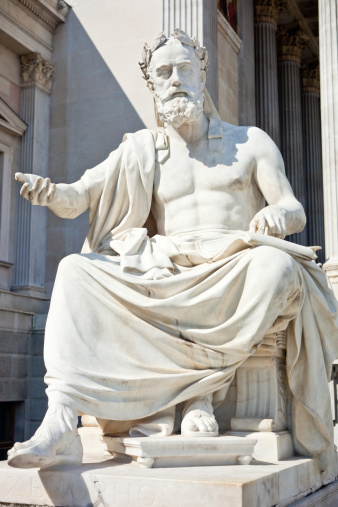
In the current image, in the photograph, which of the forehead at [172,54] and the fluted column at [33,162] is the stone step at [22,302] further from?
the forehead at [172,54]

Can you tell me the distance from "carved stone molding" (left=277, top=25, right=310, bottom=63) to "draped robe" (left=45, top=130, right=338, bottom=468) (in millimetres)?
17674

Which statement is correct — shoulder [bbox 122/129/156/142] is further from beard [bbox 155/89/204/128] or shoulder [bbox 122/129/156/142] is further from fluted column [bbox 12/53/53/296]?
fluted column [bbox 12/53/53/296]

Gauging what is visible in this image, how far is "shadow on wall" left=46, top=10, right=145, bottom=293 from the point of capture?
12.9 meters

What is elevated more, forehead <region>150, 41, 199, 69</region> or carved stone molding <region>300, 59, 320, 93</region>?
carved stone molding <region>300, 59, 320, 93</region>

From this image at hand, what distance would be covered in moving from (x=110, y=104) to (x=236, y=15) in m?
4.48

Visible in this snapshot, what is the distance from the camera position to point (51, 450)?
10.3 ft

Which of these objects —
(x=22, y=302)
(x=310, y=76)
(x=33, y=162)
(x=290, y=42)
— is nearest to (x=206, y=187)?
(x=22, y=302)

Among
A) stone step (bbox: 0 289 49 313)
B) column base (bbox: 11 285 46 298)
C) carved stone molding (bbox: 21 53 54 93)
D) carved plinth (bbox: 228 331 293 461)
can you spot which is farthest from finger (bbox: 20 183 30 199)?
carved stone molding (bbox: 21 53 54 93)

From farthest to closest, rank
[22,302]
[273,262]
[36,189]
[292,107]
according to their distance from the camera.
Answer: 1. [292,107]
2. [22,302]
3. [36,189]
4. [273,262]

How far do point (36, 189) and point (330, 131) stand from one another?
8659 millimetres

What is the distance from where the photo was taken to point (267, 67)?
58.1ft

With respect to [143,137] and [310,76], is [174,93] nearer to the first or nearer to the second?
[143,137]

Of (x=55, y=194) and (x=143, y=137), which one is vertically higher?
(x=143, y=137)

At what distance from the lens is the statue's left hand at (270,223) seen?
13.6ft
